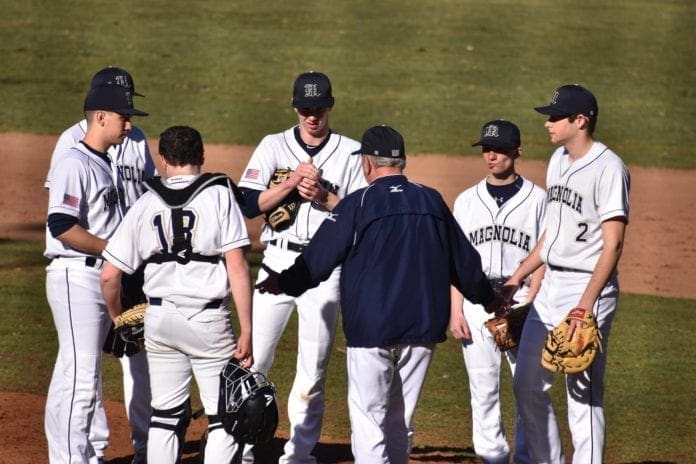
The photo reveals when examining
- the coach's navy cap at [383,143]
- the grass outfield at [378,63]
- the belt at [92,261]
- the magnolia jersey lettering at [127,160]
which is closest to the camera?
the coach's navy cap at [383,143]

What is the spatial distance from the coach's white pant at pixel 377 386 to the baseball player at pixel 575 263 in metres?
0.56

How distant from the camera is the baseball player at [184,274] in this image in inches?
176

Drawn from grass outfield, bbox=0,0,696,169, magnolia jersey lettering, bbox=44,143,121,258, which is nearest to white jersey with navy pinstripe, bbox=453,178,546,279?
magnolia jersey lettering, bbox=44,143,121,258

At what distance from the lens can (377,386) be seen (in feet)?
14.7

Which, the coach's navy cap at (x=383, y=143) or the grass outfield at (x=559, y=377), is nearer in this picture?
the coach's navy cap at (x=383, y=143)

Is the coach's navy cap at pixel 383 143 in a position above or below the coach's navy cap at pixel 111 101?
below

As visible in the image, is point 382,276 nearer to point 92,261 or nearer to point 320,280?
point 320,280

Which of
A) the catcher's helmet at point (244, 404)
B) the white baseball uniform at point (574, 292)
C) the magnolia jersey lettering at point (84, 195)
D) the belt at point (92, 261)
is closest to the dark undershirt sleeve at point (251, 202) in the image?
the magnolia jersey lettering at point (84, 195)

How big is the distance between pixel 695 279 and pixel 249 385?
273 inches

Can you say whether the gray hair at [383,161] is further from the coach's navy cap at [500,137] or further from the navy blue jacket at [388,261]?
the coach's navy cap at [500,137]

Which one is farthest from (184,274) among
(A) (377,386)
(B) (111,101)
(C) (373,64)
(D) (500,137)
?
(C) (373,64)

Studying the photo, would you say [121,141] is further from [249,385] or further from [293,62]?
[293,62]

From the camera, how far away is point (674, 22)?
73.6ft

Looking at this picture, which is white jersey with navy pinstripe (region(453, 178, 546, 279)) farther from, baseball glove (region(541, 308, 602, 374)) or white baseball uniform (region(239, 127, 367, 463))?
baseball glove (region(541, 308, 602, 374))
